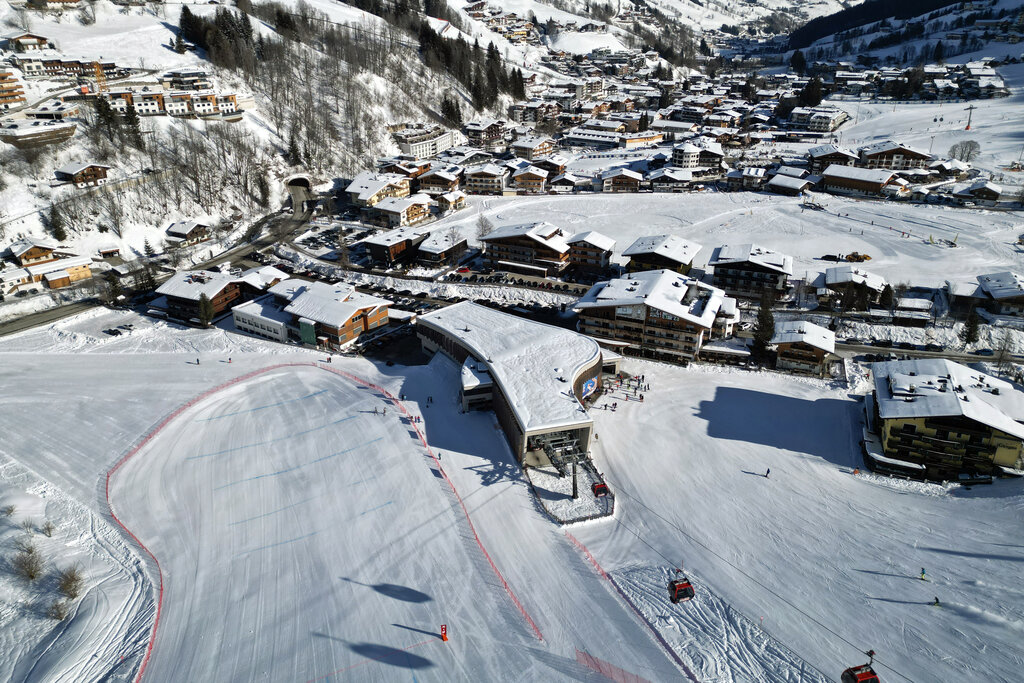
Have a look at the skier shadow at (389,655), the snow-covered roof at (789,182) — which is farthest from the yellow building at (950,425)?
the snow-covered roof at (789,182)

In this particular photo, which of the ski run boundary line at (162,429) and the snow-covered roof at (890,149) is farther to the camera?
the snow-covered roof at (890,149)

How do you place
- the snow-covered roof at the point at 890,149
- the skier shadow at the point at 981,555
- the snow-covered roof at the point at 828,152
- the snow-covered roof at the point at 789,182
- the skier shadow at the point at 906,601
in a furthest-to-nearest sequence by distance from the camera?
the snow-covered roof at the point at 828,152, the snow-covered roof at the point at 890,149, the snow-covered roof at the point at 789,182, the skier shadow at the point at 981,555, the skier shadow at the point at 906,601

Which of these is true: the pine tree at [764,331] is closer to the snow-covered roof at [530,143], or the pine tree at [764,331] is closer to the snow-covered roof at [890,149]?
the snow-covered roof at [890,149]

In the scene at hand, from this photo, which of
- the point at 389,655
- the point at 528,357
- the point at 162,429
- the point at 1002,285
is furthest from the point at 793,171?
the point at 389,655

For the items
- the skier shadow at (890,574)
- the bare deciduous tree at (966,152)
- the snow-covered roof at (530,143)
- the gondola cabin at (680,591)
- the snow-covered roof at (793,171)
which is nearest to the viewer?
the gondola cabin at (680,591)

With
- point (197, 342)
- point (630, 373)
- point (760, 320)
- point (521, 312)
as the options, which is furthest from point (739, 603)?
point (197, 342)

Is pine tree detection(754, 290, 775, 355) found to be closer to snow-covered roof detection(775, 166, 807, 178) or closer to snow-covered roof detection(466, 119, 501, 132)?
snow-covered roof detection(775, 166, 807, 178)

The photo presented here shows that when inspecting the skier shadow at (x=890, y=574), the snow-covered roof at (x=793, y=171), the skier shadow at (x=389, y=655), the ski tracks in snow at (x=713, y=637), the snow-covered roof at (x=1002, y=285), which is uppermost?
the snow-covered roof at (x=793, y=171)
